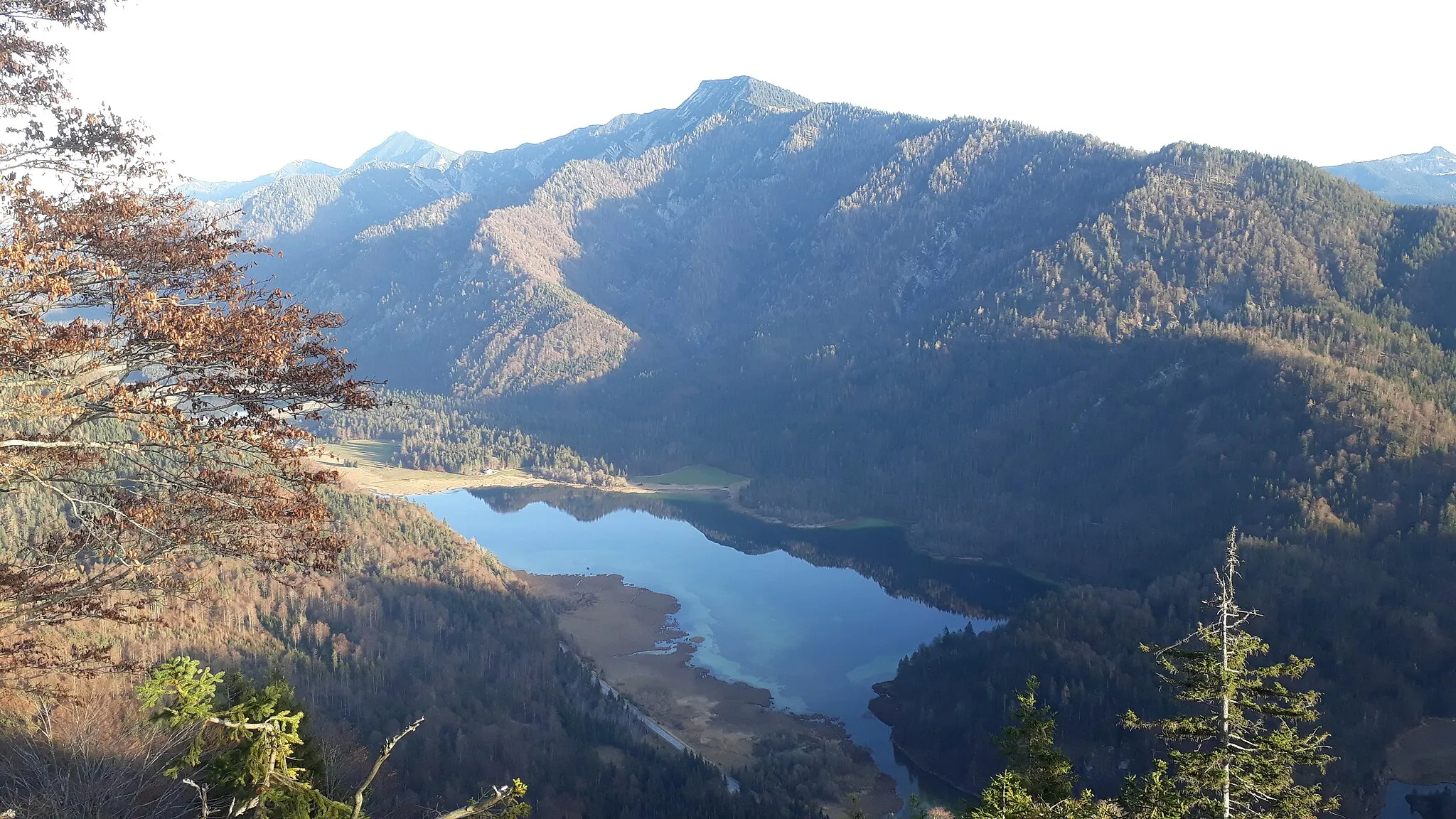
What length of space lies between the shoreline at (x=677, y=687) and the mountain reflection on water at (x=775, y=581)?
2.35 meters

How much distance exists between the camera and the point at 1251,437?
125m

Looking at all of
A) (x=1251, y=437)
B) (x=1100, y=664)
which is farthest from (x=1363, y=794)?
(x=1251, y=437)

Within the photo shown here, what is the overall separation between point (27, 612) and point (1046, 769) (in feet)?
77.2

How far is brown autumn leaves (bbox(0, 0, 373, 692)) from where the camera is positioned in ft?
48.6

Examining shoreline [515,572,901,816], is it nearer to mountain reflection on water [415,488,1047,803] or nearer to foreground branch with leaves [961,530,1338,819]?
mountain reflection on water [415,488,1047,803]

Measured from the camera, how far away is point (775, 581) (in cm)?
13238

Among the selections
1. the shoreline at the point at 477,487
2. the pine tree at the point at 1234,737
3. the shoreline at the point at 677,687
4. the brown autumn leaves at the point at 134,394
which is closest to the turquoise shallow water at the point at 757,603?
the shoreline at the point at 677,687

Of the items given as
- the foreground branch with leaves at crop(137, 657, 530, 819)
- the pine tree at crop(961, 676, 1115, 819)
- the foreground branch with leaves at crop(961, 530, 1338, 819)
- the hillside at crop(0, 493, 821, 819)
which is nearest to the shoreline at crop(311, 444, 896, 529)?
the hillside at crop(0, 493, 821, 819)

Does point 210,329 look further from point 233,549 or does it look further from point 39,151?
point 39,151

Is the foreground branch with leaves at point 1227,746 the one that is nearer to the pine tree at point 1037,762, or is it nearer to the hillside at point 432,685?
the pine tree at point 1037,762

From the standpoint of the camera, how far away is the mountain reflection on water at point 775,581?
94.9 metres

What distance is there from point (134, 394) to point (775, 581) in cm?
12092

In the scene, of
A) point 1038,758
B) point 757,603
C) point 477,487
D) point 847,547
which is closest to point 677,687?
point 757,603

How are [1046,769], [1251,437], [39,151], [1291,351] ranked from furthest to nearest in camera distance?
1. [1291,351]
2. [1251,437]
3. [1046,769]
4. [39,151]
